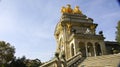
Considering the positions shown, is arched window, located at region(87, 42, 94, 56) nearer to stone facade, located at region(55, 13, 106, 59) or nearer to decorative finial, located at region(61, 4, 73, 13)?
stone facade, located at region(55, 13, 106, 59)

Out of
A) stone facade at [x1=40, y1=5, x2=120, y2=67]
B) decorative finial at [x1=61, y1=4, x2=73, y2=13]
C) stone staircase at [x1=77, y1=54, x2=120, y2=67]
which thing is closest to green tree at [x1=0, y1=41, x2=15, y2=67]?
stone facade at [x1=40, y1=5, x2=120, y2=67]

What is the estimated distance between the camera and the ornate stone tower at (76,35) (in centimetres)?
3048

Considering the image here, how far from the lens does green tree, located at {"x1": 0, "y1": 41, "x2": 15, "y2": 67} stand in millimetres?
31509

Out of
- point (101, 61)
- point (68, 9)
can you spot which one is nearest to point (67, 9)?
point (68, 9)

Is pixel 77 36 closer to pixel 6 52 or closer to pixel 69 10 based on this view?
pixel 69 10

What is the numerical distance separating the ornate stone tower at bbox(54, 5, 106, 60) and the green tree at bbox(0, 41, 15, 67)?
305 inches

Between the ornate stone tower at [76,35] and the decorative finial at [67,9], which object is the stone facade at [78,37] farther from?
the decorative finial at [67,9]

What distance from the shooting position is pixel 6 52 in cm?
3300

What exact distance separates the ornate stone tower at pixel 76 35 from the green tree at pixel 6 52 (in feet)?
25.4

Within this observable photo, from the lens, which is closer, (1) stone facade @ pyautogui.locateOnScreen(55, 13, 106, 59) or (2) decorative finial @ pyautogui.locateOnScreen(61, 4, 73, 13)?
(1) stone facade @ pyautogui.locateOnScreen(55, 13, 106, 59)

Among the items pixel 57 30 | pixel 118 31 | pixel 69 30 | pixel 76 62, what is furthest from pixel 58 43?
pixel 76 62

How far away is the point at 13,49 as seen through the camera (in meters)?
33.9

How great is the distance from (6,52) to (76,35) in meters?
11.4

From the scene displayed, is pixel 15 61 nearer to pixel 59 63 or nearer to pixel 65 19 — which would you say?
pixel 65 19
